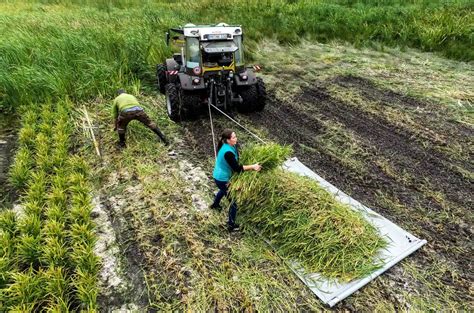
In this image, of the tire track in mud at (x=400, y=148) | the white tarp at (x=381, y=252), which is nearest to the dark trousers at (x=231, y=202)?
the white tarp at (x=381, y=252)

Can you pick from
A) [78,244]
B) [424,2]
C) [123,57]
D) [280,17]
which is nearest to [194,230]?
[78,244]

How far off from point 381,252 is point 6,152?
7222mm

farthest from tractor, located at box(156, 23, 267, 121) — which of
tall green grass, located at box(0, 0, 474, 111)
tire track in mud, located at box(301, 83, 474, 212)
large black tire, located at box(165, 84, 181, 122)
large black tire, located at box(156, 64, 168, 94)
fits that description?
tall green grass, located at box(0, 0, 474, 111)

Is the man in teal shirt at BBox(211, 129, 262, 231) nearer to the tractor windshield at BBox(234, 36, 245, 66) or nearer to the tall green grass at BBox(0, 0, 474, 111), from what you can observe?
the tractor windshield at BBox(234, 36, 245, 66)

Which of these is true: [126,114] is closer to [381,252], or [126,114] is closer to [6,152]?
[6,152]

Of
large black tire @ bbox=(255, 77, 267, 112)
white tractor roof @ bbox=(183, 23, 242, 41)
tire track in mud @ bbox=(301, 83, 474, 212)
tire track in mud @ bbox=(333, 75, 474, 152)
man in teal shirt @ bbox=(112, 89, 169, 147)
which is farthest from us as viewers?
large black tire @ bbox=(255, 77, 267, 112)

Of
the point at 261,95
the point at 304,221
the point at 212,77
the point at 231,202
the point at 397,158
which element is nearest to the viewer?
the point at 304,221

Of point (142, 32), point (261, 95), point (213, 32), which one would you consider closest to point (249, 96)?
point (261, 95)

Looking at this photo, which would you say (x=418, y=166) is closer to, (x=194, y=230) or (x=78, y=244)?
(x=194, y=230)

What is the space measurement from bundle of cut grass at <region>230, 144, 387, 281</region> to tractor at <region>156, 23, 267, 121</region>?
10.7ft

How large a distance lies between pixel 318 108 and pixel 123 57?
5861mm

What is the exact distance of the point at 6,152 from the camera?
7027 millimetres

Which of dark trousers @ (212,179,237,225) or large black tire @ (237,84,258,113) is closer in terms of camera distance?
dark trousers @ (212,179,237,225)

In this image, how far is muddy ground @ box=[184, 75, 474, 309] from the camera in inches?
168
